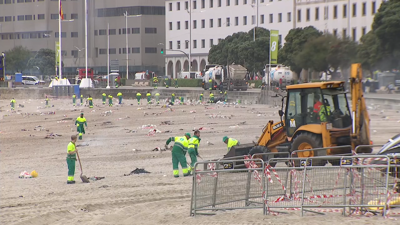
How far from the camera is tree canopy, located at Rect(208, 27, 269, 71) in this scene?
7481cm

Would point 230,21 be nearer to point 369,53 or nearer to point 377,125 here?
point 377,125

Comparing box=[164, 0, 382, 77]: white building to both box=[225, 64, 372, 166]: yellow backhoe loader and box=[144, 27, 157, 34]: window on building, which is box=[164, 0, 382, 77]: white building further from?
box=[225, 64, 372, 166]: yellow backhoe loader

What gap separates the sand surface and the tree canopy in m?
35.3

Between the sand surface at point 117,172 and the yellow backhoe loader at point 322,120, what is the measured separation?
3.01 meters

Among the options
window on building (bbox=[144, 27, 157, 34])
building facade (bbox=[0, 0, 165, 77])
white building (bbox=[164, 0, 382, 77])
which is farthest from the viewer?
window on building (bbox=[144, 27, 157, 34])

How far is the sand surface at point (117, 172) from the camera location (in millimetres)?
12250

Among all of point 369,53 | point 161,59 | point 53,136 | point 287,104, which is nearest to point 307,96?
point 287,104

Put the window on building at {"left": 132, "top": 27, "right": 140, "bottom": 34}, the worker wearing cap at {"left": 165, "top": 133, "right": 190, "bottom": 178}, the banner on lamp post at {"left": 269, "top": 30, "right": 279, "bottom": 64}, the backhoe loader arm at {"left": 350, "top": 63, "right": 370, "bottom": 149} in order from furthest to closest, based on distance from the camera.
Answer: the window on building at {"left": 132, "top": 27, "right": 140, "bottom": 34} < the banner on lamp post at {"left": 269, "top": 30, "right": 279, "bottom": 64} < the worker wearing cap at {"left": 165, "top": 133, "right": 190, "bottom": 178} < the backhoe loader arm at {"left": 350, "top": 63, "right": 370, "bottom": 149}

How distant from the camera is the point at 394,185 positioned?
10.7 metres

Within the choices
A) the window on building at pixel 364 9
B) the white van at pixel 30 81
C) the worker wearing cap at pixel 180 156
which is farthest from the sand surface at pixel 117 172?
the white van at pixel 30 81

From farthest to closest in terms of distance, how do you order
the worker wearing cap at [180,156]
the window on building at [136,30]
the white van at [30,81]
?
the window on building at [136,30] < the white van at [30,81] < the worker wearing cap at [180,156]

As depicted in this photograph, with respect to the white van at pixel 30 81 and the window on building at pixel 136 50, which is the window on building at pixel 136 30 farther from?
the white van at pixel 30 81

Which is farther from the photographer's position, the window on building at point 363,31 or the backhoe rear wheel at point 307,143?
the window on building at point 363,31

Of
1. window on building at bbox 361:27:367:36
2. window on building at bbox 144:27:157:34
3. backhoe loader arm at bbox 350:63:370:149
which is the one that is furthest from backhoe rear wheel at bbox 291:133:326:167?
window on building at bbox 144:27:157:34
